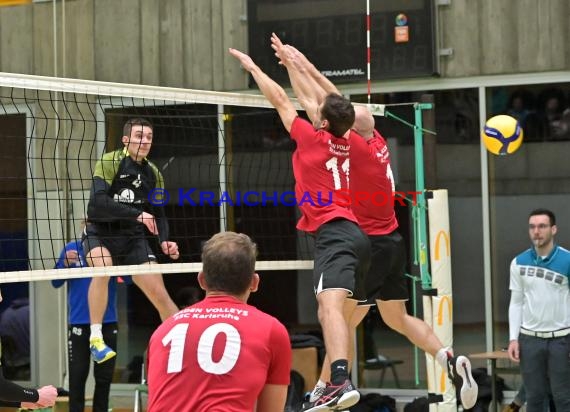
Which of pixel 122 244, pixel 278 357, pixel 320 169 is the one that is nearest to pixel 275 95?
pixel 320 169

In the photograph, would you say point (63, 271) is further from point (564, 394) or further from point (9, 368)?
point (9, 368)

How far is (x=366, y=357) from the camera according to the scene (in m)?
12.0

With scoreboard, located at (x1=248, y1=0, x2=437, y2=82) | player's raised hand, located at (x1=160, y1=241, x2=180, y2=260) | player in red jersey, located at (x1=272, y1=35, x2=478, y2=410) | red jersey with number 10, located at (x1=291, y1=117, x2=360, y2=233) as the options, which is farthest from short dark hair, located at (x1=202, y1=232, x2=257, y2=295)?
scoreboard, located at (x1=248, y1=0, x2=437, y2=82)

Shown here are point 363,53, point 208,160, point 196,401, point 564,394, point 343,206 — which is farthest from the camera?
point 208,160

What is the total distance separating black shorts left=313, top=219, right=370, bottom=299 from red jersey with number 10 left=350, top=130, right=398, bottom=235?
2.38 feet

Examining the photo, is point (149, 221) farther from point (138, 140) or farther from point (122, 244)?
point (138, 140)

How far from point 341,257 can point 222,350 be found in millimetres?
3206

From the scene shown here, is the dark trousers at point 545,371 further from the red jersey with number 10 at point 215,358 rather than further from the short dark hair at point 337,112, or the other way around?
the red jersey with number 10 at point 215,358

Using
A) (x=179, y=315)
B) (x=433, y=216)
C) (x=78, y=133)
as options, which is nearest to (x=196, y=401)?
(x=179, y=315)

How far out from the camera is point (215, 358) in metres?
4.21

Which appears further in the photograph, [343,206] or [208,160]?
[208,160]

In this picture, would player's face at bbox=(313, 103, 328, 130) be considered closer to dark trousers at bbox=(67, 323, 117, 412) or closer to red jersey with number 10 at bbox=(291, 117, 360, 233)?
red jersey with number 10 at bbox=(291, 117, 360, 233)

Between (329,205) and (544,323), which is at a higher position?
(329,205)

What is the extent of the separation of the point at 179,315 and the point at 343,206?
10.9ft
